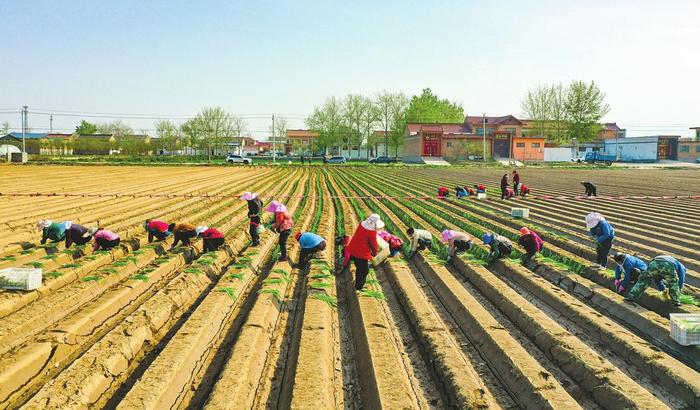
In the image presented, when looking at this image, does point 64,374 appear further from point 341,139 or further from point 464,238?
point 341,139

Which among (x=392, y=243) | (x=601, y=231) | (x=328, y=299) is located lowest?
(x=328, y=299)

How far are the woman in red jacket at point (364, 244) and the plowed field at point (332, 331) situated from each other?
39 centimetres

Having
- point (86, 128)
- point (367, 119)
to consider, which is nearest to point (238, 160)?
point (367, 119)

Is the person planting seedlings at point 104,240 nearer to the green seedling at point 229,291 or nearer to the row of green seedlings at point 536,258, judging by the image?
the green seedling at point 229,291

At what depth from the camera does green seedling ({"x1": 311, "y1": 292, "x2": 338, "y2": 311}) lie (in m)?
7.83

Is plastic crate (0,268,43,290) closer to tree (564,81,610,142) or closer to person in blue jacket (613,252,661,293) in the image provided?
person in blue jacket (613,252,661,293)

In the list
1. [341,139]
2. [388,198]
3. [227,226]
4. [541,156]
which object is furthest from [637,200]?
[341,139]

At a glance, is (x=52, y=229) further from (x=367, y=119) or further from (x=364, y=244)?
(x=367, y=119)

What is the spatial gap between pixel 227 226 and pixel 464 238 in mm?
6937

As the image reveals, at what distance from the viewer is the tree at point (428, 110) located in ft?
279

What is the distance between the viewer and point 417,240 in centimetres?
1090

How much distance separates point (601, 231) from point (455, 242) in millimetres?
2679

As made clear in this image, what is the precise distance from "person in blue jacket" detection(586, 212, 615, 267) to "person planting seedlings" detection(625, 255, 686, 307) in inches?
59.5

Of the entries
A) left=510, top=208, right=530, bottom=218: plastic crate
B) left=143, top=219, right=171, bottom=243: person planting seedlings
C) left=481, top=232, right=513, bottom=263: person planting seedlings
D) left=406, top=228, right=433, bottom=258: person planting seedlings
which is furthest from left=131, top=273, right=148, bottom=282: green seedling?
left=510, top=208, right=530, bottom=218: plastic crate
